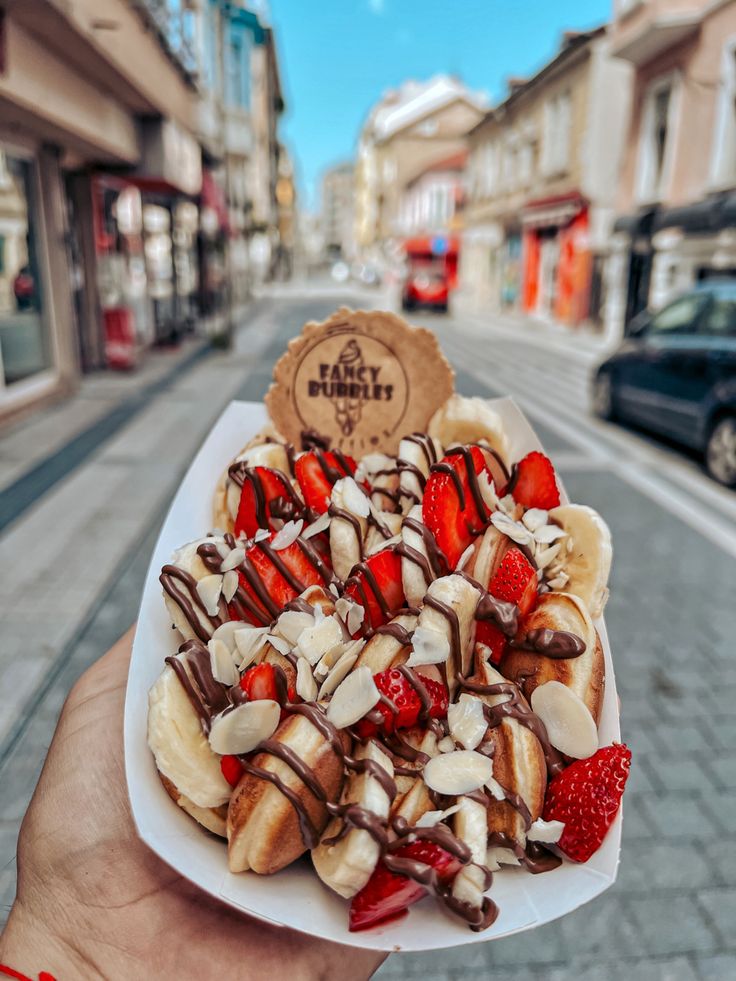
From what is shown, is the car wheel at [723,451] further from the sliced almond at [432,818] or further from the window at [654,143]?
the window at [654,143]

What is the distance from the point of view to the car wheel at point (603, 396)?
923 cm

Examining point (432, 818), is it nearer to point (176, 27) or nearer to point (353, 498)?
point (353, 498)

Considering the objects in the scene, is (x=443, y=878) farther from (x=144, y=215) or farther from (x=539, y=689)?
(x=144, y=215)

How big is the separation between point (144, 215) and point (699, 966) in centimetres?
1514

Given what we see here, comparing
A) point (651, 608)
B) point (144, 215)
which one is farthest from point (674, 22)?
point (651, 608)

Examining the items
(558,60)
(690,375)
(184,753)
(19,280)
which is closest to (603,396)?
(690,375)

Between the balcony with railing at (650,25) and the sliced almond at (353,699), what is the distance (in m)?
17.5

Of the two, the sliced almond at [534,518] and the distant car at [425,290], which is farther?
the distant car at [425,290]

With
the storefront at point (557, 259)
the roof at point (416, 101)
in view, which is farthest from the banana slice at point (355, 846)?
the roof at point (416, 101)

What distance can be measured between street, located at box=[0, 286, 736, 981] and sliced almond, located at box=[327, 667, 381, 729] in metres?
1.44

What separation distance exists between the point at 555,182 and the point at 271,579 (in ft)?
82.5

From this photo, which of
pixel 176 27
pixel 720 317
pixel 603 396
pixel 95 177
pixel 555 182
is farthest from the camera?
pixel 555 182

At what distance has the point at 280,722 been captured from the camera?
48.5 inches

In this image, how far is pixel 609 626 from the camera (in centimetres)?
415
